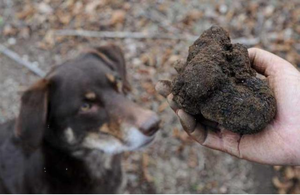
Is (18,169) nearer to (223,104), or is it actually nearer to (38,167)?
(38,167)

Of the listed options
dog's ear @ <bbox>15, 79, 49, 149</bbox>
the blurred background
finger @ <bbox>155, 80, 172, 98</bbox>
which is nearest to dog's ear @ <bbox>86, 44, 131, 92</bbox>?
dog's ear @ <bbox>15, 79, 49, 149</bbox>

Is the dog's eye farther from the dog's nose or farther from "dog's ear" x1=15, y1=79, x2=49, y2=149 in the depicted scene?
the dog's nose

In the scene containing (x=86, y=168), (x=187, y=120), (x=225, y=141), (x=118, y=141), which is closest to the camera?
(x=187, y=120)

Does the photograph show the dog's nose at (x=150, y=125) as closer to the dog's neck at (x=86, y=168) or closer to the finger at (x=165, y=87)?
the dog's neck at (x=86, y=168)

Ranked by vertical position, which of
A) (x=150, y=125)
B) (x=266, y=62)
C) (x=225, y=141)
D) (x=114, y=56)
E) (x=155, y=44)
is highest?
(x=266, y=62)

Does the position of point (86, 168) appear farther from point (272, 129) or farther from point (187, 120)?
point (272, 129)

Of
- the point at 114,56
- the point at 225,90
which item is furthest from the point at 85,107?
the point at 225,90

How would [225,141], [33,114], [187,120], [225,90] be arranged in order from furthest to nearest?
1. [33,114]
2. [225,141]
3. [187,120]
4. [225,90]

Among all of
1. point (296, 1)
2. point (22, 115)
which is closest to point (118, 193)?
point (22, 115)
